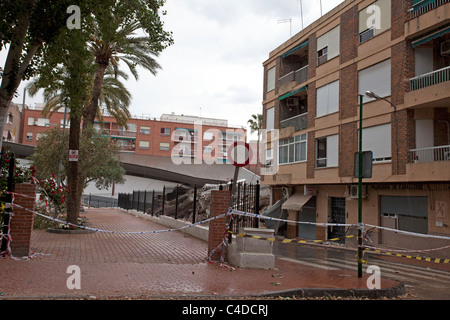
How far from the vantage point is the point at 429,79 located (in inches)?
697

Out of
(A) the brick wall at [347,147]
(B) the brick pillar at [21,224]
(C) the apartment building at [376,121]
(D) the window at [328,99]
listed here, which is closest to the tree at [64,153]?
(C) the apartment building at [376,121]

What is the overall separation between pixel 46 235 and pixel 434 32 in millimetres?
17307

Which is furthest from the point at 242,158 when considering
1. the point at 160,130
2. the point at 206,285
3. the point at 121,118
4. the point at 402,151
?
the point at 160,130

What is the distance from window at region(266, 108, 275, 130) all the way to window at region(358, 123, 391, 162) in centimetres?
1036

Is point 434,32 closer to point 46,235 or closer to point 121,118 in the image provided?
point 46,235

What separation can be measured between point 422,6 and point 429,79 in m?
3.37

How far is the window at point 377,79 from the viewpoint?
64.2 ft

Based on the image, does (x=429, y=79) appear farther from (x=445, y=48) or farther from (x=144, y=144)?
(x=144, y=144)

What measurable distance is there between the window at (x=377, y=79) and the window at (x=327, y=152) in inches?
132

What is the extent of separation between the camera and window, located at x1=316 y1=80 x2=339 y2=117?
2327cm

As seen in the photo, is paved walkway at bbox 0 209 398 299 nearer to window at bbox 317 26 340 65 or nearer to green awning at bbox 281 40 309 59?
window at bbox 317 26 340 65

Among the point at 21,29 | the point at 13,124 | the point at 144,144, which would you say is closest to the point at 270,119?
the point at 21,29

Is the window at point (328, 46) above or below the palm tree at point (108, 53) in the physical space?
above

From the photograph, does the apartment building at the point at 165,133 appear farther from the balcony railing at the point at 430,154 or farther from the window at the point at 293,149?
the balcony railing at the point at 430,154
